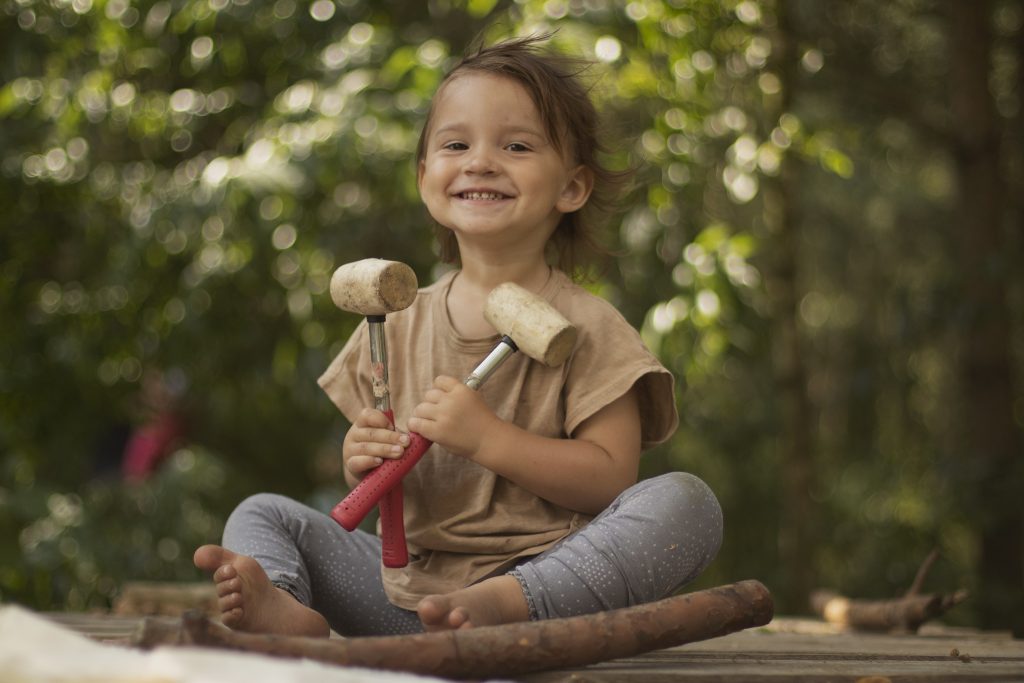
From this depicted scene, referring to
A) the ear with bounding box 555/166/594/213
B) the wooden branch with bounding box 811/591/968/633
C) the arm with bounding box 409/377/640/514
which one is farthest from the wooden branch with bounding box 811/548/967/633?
the ear with bounding box 555/166/594/213

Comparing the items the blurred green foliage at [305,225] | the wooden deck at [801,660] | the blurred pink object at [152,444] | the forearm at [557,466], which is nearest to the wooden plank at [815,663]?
the wooden deck at [801,660]

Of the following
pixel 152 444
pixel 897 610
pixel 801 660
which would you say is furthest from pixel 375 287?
pixel 152 444

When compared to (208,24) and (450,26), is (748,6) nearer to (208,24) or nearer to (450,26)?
(450,26)

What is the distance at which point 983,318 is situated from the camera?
165 inches

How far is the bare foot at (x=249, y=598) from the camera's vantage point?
1.69 m

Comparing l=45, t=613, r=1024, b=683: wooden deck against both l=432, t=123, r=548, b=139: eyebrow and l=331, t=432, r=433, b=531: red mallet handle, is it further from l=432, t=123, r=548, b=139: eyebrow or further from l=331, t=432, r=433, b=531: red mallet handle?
l=432, t=123, r=548, b=139: eyebrow

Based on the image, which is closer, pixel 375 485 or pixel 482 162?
pixel 375 485

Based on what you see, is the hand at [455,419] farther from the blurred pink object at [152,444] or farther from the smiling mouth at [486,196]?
the blurred pink object at [152,444]

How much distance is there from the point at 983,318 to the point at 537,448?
280cm

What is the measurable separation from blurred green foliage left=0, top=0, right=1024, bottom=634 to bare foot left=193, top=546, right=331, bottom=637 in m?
1.19

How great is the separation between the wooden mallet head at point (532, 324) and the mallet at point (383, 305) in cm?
14

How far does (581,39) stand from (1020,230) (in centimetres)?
273

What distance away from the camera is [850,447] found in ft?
18.7

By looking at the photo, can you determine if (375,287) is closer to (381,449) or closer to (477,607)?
(381,449)
